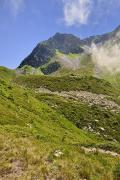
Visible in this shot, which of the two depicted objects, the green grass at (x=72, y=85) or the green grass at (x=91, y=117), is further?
the green grass at (x=72, y=85)

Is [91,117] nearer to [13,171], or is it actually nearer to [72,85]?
[13,171]

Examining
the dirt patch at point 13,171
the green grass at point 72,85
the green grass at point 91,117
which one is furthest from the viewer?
the green grass at point 72,85

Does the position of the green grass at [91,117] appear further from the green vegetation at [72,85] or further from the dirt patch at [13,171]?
the green vegetation at [72,85]

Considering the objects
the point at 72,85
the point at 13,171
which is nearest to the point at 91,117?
the point at 13,171

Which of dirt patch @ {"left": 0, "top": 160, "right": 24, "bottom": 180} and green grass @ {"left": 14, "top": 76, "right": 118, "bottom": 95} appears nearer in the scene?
dirt patch @ {"left": 0, "top": 160, "right": 24, "bottom": 180}

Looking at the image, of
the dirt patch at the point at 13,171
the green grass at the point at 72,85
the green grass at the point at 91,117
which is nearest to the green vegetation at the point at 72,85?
the green grass at the point at 72,85

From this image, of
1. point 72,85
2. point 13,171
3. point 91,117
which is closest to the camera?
point 13,171

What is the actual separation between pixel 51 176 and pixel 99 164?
281 centimetres

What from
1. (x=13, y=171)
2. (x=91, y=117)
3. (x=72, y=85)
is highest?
(x=72, y=85)

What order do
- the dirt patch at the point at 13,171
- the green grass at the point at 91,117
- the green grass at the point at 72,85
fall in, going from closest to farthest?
the dirt patch at the point at 13,171
the green grass at the point at 91,117
the green grass at the point at 72,85

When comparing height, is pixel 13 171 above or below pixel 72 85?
below

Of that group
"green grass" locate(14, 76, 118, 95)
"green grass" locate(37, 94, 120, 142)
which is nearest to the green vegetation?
"green grass" locate(14, 76, 118, 95)

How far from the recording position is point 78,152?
20.6m

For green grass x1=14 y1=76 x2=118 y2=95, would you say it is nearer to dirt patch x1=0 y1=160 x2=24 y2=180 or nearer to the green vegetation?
the green vegetation
